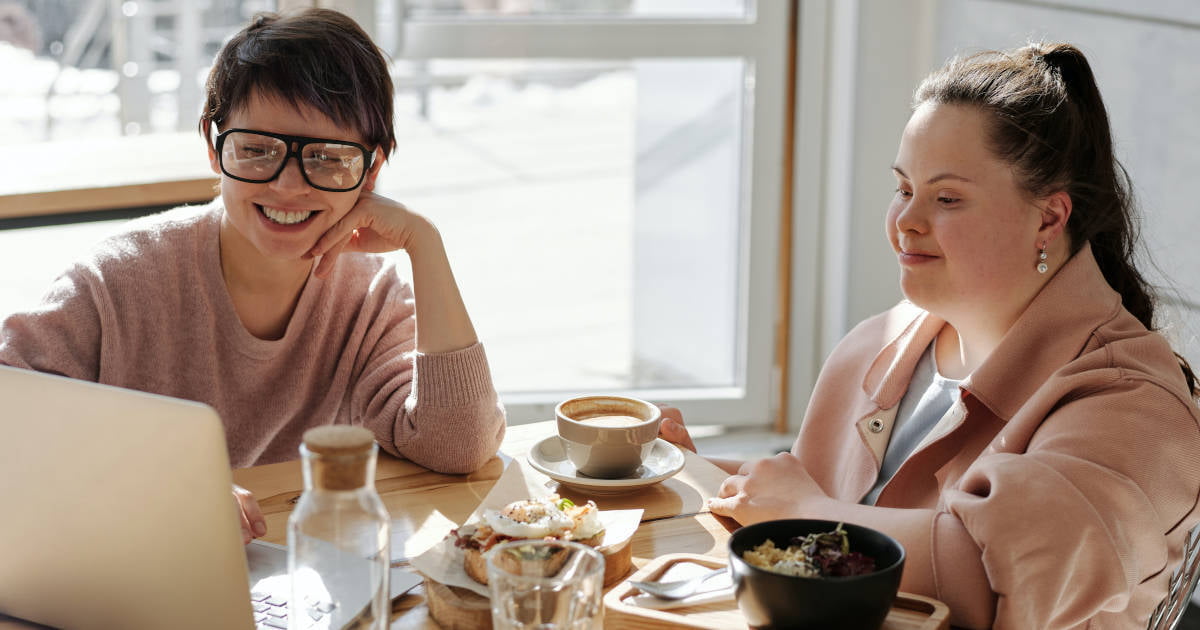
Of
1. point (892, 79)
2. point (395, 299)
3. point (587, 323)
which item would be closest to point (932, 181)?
point (395, 299)

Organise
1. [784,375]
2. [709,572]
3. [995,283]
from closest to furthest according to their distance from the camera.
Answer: [709,572] → [995,283] → [784,375]

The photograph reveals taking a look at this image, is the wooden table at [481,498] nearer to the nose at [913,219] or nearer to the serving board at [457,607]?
the serving board at [457,607]

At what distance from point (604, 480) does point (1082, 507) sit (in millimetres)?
532

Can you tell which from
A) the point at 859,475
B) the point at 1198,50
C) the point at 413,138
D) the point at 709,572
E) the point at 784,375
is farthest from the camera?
the point at 784,375

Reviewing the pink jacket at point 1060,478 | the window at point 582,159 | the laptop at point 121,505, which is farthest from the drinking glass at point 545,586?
the window at point 582,159

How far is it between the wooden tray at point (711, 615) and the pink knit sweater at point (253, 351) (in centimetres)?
49

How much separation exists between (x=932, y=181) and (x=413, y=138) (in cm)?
203

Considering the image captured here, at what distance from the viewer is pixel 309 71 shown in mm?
1550

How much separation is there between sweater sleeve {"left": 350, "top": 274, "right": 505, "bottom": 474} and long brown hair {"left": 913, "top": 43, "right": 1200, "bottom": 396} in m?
0.68

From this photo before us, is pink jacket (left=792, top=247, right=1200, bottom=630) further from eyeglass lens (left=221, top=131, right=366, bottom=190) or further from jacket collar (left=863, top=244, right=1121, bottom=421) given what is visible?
eyeglass lens (left=221, top=131, right=366, bottom=190)

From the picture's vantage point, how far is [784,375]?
350 cm

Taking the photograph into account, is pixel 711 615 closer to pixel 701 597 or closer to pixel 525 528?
pixel 701 597

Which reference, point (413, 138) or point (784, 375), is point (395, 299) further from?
point (784, 375)

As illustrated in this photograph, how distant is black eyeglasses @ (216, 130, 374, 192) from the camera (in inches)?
60.6
